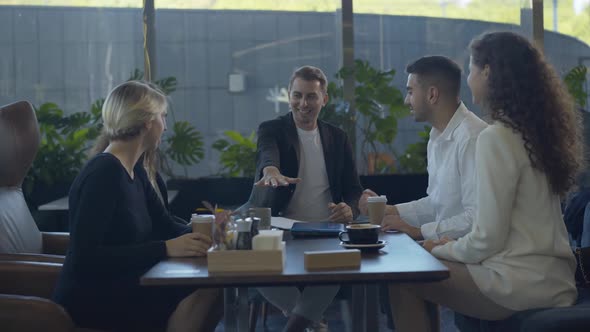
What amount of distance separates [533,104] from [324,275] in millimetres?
992

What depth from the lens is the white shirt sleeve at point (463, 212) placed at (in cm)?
281

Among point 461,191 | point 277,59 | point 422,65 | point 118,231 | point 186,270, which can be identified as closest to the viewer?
point 186,270

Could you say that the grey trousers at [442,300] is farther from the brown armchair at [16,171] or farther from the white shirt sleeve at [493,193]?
the brown armchair at [16,171]

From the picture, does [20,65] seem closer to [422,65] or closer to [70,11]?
[70,11]

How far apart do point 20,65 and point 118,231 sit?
4.00 m

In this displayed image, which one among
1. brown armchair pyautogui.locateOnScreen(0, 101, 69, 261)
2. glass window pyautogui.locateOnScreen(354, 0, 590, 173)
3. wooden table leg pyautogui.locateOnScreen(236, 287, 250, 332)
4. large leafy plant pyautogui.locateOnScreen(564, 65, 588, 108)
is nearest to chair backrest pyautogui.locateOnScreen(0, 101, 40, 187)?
brown armchair pyautogui.locateOnScreen(0, 101, 69, 261)

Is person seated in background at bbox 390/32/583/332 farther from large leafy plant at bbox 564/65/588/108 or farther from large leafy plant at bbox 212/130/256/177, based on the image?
large leafy plant at bbox 564/65/588/108

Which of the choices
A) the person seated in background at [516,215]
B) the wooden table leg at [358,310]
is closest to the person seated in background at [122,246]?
the wooden table leg at [358,310]

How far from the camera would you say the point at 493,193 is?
2.36 m

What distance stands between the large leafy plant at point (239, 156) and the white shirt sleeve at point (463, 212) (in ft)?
10.2

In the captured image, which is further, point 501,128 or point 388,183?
point 388,183

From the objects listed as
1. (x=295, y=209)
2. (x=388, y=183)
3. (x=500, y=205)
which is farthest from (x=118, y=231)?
(x=388, y=183)

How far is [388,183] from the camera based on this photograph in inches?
231

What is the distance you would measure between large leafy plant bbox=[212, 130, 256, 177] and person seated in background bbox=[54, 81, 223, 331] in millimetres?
3120
